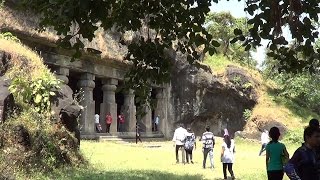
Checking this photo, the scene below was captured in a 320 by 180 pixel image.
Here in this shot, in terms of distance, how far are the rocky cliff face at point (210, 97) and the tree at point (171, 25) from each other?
63.8 feet

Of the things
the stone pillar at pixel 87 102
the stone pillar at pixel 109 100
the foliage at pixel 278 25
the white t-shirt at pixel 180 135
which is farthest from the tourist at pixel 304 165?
the stone pillar at pixel 109 100

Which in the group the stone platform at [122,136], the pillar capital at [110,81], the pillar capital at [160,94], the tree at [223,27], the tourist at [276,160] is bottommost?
the tourist at [276,160]

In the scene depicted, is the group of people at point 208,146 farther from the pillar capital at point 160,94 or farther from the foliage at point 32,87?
the pillar capital at point 160,94

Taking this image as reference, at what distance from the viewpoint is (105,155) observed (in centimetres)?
1487

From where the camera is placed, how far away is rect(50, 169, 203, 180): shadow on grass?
380 inches

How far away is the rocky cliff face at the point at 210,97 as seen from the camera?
27.3m

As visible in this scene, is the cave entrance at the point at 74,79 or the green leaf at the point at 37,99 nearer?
the green leaf at the point at 37,99

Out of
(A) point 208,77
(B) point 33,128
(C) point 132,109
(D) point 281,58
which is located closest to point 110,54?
(C) point 132,109

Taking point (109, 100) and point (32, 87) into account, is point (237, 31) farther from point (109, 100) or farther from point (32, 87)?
point (109, 100)

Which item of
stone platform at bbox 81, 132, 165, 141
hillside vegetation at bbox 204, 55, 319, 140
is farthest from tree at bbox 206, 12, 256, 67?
stone platform at bbox 81, 132, 165, 141

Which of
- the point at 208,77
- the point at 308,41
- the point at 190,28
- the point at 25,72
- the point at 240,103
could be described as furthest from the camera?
the point at 240,103

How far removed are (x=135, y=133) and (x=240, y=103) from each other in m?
8.57

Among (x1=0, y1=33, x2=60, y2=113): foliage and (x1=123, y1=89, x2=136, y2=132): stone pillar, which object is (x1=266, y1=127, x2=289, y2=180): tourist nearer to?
(x1=0, y1=33, x2=60, y2=113): foliage

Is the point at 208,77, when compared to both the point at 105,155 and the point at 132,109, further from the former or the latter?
the point at 105,155
